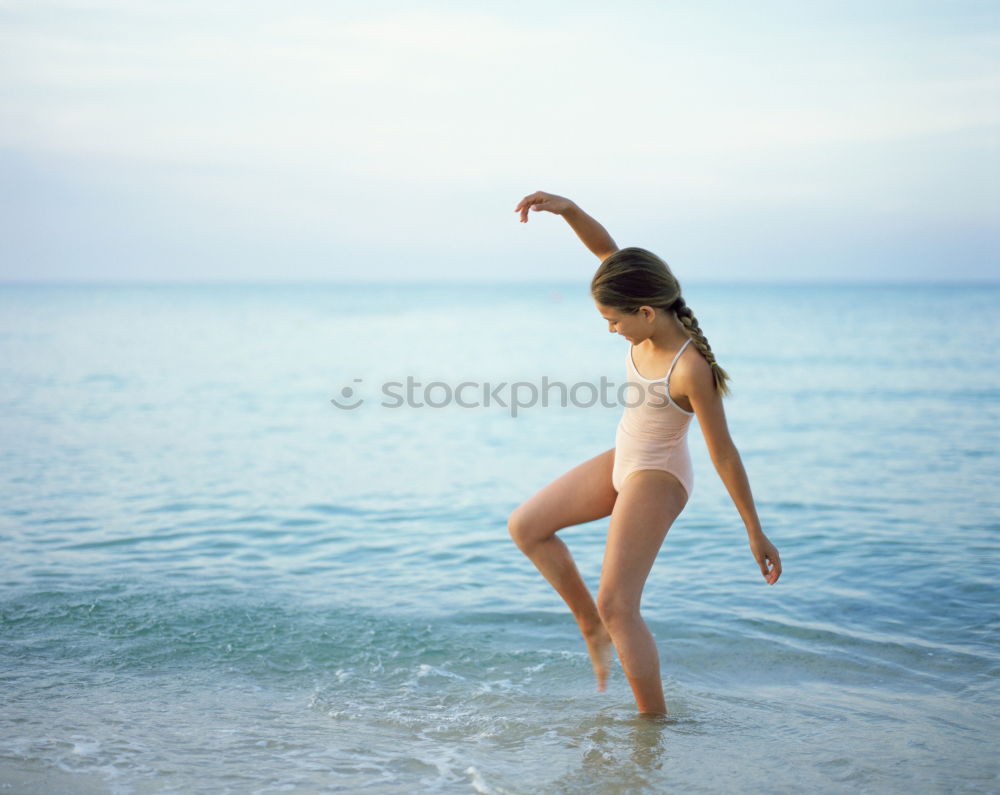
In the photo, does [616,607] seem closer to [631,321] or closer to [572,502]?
[572,502]

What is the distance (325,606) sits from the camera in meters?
6.34

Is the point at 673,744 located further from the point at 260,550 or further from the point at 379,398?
the point at 379,398

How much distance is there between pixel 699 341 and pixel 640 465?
0.59 metres

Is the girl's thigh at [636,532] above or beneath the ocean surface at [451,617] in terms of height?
above

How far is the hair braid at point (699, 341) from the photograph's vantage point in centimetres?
396

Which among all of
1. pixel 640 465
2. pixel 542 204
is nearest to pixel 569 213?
pixel 542 204

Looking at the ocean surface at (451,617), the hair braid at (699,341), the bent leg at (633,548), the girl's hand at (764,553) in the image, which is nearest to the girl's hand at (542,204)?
the hair braid at (699,341)

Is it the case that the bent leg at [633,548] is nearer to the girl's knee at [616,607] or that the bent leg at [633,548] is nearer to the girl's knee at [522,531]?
the girl's knee at [616,607]

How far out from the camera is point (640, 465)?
4.16 metres

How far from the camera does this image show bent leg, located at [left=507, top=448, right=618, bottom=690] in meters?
4.39

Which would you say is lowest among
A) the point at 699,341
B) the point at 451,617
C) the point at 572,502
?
the point at 451,617

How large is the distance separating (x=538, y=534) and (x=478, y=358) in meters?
28.7

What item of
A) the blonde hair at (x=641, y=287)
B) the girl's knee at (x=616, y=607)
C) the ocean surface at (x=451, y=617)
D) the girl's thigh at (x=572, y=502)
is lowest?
the ocean surface at (x=451, y=617)

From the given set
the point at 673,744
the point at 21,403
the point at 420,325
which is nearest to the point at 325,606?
the point at 673,744
